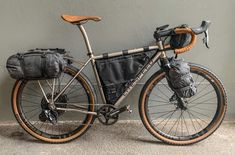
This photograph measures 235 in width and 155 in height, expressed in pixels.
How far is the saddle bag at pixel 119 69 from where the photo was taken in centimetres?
243

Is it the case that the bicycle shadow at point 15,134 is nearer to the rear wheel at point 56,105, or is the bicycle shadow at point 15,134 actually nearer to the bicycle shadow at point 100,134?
the bicycle shadow at point 100,134

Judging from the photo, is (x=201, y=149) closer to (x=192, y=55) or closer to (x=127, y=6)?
(x=192, y=55)

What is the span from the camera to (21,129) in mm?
2832

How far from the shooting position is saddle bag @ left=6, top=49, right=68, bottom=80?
91.0 inches

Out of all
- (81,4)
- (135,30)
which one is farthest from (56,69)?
(135,30)

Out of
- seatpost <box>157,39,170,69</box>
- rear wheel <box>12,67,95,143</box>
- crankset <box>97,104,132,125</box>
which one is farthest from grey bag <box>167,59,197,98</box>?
rear wheel <box>12,67,95,143</box>

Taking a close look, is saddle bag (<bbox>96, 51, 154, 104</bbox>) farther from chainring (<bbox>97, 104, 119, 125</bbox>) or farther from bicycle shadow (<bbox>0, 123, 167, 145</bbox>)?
bicycle shadow (<bbox>0, 123, 167, 145</bbox>)

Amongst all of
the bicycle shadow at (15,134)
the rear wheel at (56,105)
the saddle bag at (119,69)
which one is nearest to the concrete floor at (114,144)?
the bicycle shadow at (15,134)

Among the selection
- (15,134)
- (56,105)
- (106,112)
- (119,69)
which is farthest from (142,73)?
(15,134)

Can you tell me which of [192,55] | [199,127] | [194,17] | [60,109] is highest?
[194,17]

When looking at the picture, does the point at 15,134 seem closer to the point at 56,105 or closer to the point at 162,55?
the point at 56,105

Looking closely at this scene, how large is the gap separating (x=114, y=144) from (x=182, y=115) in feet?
2.47

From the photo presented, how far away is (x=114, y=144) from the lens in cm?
261

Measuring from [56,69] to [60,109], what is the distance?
0.41 m
